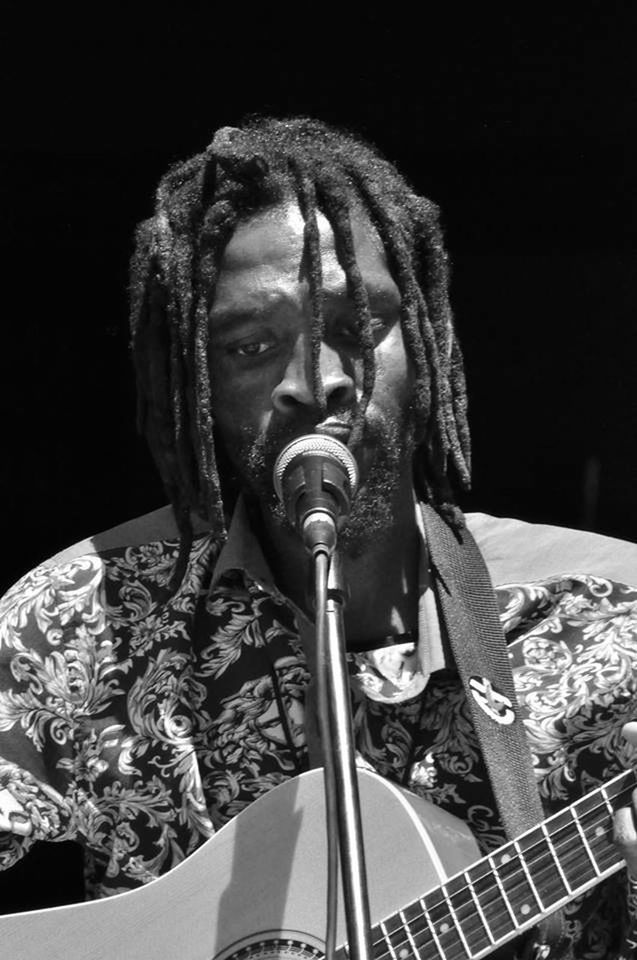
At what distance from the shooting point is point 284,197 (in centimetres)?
271

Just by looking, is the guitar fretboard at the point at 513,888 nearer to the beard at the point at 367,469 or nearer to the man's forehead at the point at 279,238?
the beard at the point at 367,469

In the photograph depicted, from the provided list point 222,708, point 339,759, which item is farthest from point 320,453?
point 222,708

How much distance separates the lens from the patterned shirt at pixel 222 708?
8.36ft

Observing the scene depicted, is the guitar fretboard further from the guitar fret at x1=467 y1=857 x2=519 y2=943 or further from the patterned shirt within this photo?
the patterned shirt

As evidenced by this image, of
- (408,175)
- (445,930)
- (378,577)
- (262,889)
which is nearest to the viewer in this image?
(445,930)

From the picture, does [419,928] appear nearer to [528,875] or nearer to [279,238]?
[528,875]

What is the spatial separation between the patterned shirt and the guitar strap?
64mm

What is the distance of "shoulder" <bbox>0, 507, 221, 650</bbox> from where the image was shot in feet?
9.07

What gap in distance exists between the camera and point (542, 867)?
2273 millimetres

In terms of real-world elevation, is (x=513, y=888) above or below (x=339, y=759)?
below

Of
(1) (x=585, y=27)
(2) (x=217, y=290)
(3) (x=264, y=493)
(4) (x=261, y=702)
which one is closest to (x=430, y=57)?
(1) (x=585, y=27)

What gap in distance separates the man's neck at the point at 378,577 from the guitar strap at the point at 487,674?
60mm

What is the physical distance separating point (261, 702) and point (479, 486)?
4.16 feet

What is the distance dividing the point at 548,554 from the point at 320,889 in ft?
2.39
